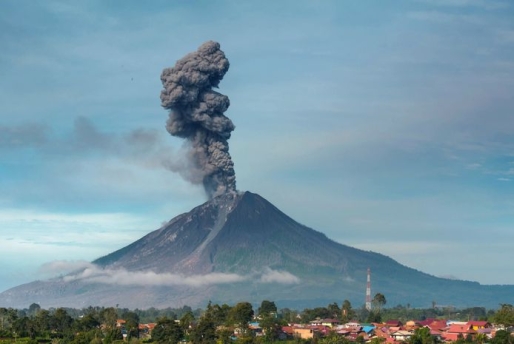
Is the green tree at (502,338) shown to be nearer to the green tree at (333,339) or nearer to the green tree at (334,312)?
the green tree at (333,339)

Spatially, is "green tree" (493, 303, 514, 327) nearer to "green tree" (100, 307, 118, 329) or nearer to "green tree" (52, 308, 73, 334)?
"green tree" (100, 307, 118, 329)

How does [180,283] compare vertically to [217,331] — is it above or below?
above

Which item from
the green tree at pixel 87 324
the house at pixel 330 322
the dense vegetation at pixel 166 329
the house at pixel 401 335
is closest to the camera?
the dense vegetation at pixel 166 329

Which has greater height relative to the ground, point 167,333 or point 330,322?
point 330,322

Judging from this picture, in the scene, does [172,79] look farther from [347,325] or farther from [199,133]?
[347,325]

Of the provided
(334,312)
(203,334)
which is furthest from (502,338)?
(334,312)

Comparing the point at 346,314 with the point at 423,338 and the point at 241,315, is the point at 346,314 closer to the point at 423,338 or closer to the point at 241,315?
the point at 241,315

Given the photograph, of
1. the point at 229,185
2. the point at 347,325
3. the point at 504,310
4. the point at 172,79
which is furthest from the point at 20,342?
the point at 229,185

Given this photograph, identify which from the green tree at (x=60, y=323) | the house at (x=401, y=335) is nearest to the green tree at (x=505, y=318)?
the house at (x=401, y=335)
